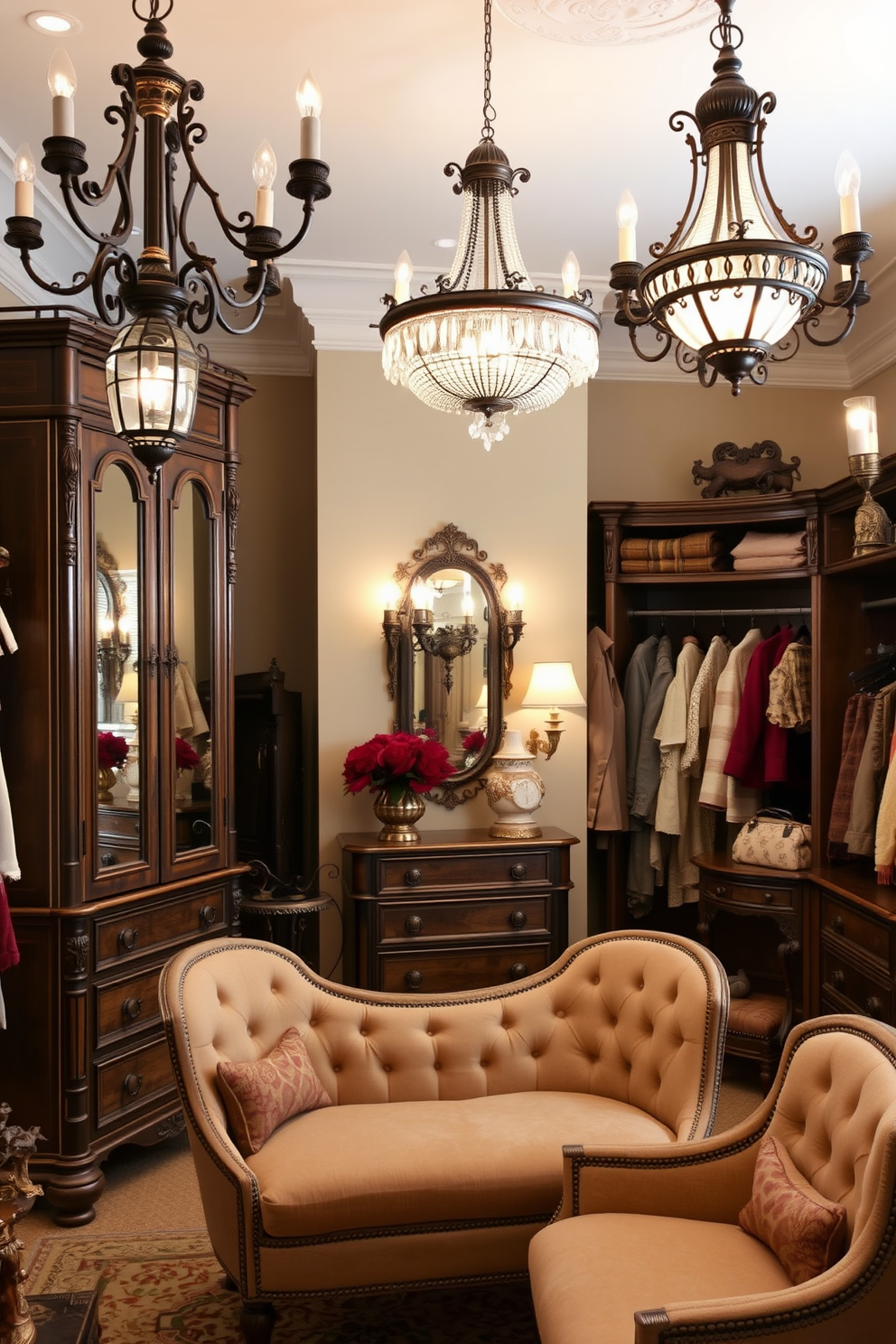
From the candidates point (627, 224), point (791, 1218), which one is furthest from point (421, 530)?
point (791, 1218)

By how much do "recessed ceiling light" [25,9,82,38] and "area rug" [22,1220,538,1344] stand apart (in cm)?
302

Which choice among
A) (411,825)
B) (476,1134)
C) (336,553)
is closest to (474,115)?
(336,553)

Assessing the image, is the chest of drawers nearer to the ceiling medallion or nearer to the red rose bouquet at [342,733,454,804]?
the red rose bouquet at [342,733,454,804]

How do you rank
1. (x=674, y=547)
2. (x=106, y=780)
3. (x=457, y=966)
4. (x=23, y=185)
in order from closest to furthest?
1. (x=23, y=185)
2. (x=106, y=780)
3. (x=457, y=966)
4. (x=674, y=547)

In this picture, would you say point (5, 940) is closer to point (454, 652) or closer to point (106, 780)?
point (106, 780)

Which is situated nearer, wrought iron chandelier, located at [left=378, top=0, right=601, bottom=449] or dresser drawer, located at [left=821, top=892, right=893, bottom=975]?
wrought iron chandelier, located at [left=378, top=0, right=601, bottom=449]

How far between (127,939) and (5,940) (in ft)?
1.53

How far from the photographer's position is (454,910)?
4266 millimetres

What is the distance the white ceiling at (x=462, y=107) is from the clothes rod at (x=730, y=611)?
50.9 inches

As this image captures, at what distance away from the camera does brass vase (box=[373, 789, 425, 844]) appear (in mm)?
4305

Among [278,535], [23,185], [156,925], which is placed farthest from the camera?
[278,535]

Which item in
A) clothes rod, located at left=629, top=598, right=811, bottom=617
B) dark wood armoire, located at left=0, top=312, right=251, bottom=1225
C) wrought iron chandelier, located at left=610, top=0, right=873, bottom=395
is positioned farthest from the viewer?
clothes rod, located at left=629, top=598, right=811, bottom=617

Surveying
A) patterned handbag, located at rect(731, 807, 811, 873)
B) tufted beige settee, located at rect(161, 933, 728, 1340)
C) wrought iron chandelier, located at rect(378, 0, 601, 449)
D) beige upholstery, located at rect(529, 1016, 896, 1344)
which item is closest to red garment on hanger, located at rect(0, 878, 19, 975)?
tufted beige settee, located at rect(161, 933, 728, 1340)

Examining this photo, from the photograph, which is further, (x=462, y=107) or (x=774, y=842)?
(x=774, y=842)
